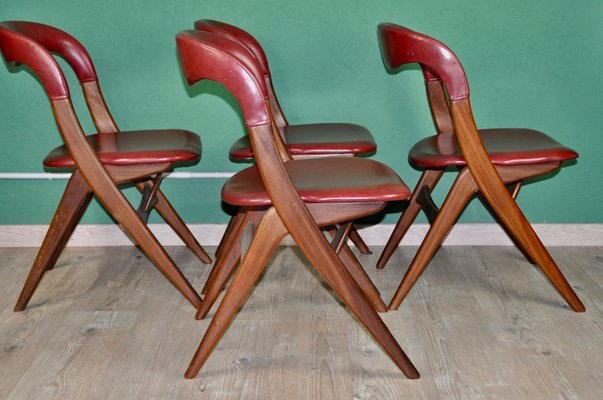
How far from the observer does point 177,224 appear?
Answer: 3369 millimetres

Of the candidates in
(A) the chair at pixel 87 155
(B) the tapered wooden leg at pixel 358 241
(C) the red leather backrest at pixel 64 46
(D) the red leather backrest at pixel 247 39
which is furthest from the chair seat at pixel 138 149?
(B) the tapered wooden leg at pixel 358 241

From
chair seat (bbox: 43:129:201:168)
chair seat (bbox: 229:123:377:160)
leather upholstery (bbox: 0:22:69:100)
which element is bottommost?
chair seat (bbox: 43:129:201:168)

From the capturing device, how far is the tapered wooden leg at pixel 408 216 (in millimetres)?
3213

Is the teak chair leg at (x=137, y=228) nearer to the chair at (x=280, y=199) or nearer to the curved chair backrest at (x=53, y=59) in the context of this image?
the curved chair backrest at (x=53, y=59)

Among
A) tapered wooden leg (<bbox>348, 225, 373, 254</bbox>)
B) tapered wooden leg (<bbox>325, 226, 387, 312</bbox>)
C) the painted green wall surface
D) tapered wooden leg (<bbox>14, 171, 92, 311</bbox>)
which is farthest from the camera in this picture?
tapered wooden leg (<bbox>348, 225, 373, 254</bbox>)

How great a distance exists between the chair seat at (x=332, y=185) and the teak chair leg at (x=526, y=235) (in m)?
0.43

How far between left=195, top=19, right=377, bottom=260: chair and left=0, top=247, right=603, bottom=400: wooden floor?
0.38 meters

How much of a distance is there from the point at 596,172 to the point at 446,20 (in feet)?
2.94

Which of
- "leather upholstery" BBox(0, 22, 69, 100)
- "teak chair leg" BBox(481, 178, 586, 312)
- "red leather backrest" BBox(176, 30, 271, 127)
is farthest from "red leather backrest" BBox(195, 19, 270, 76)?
"teak chair leg" BBox(481, 178, 586, 312)

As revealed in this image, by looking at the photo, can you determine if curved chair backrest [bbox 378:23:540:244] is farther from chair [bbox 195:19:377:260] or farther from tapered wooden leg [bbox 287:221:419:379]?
tapered wooden leg [bbox 287:221:419:379]

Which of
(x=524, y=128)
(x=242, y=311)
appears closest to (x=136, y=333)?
(x=242, y=311)

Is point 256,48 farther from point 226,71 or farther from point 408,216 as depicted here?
point 226,71

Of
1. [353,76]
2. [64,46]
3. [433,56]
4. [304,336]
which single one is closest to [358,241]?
[353,76]

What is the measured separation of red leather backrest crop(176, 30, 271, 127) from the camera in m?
2.14
